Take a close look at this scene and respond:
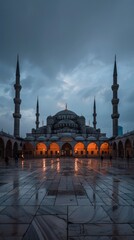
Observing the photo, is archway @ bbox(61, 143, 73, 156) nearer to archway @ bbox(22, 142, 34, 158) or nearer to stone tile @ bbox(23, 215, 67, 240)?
archway @ bbox(22, 142, 34, 158)

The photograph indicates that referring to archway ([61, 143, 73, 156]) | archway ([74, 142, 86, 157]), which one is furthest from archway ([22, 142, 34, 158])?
archway ([74, 142, 86, 157])

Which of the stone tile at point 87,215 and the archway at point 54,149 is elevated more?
the stone tile at point 87,215

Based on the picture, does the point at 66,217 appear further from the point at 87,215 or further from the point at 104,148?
the point at 104,148

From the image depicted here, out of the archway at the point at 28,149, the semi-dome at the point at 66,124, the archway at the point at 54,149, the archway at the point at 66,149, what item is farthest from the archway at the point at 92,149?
the archway at the point at 28,149

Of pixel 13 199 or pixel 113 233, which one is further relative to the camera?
pixel 13 199

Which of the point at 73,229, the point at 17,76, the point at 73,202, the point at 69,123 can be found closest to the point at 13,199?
the point at 73,202

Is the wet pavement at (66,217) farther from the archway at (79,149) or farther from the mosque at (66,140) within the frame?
the archway at (79,149)

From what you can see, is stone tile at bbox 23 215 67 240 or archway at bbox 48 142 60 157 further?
archway at bbox 48 142 60 157

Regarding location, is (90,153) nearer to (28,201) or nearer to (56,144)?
(56,144)

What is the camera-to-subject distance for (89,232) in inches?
148

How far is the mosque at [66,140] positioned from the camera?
47781mm

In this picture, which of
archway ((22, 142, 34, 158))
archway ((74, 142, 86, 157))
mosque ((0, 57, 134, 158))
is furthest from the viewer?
archway ((74, 142, 86, 157))

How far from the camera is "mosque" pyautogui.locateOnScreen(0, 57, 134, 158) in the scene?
47781 millimetres

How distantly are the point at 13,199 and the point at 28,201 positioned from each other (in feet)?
1.74
